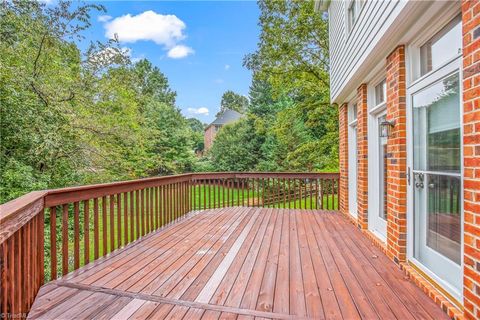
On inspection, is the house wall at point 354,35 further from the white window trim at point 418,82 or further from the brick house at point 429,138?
the white window trim at point 418,82

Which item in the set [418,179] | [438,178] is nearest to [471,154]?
[438,178]

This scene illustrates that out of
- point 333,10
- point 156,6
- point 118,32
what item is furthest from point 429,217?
point 156,6

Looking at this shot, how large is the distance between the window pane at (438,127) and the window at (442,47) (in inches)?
7.1

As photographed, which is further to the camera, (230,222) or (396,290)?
(230,222)

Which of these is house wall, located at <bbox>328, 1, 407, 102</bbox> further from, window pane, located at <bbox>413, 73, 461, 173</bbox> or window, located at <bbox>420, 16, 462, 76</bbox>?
window pane, located at <bbox>413, 73, 461, 173</bbox>

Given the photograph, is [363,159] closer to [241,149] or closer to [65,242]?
[65,242]

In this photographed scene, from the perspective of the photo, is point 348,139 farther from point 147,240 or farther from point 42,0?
point 42,0

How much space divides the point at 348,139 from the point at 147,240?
4159mm

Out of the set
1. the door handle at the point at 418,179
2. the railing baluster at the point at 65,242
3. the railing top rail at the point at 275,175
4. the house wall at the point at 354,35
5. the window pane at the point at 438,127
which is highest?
the house wall at the point at 354,35

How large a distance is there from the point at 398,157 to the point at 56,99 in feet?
20.8

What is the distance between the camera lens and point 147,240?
12.3ft

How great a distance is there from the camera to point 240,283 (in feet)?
7.88

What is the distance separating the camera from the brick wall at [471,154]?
158 cm

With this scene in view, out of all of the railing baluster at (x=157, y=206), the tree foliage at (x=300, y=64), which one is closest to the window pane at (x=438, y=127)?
the railing baluster at (x=157, y=206)
